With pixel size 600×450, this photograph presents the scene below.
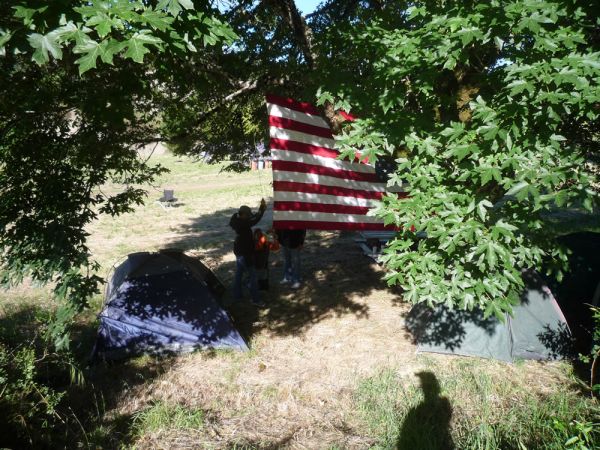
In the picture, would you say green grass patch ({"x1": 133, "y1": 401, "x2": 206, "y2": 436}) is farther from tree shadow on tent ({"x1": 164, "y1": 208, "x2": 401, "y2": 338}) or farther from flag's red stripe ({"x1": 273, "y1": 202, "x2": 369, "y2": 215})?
flag's red stripe ({"x1": 273, "y1": 202, "x2": 369, "y2": 215})

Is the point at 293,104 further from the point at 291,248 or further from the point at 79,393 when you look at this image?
the point at 79,393

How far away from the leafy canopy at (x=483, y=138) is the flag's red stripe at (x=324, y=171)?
A: 3.64 feet

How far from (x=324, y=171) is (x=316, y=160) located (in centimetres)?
19

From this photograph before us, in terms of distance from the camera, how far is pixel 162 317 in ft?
20.8

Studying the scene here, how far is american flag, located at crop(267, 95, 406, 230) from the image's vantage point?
5109mm

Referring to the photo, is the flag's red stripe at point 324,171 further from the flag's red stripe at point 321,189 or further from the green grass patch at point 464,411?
the green grass patch at point 464,411

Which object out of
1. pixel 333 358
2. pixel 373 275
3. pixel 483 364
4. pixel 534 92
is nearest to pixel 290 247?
pixel 373 275

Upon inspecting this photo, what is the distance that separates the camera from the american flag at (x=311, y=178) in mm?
5109

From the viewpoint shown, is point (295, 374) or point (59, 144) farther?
point (295, 374)

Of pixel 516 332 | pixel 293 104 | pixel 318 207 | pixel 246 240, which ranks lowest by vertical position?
pixel 516 332

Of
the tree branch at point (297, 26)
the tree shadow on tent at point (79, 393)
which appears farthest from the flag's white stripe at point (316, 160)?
the tree shadow on tent at point (79, 393)

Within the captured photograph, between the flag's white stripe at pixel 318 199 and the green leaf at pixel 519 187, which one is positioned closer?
the green leaf at pixel 519 187

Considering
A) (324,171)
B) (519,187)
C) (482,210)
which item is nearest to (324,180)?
(324,171)

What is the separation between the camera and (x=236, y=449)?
4398mm
